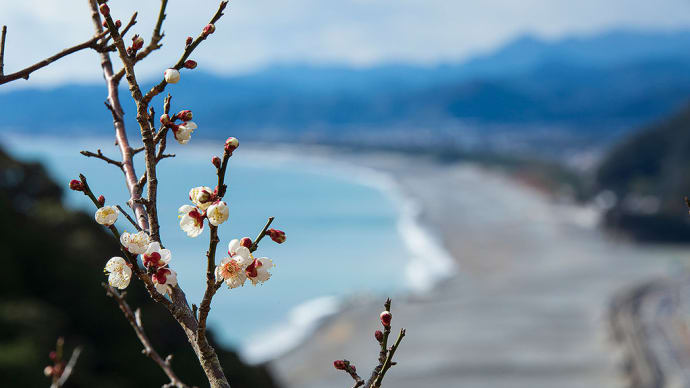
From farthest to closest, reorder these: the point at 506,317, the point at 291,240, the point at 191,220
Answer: the point at 291,240, the point at 506,317, the point at 191,220

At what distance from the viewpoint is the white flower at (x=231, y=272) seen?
117 cm

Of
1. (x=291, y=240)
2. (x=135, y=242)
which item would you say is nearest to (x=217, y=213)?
(x=135, y=242)

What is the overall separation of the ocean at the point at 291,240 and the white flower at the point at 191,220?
611 centimetres

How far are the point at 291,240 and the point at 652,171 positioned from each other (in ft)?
105

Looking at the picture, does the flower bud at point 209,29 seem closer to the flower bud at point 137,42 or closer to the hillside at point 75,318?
the flower bud at point 137,42

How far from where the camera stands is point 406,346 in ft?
73.7

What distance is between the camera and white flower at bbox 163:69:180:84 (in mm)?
1210

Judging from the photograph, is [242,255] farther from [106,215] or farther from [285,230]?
[285,230]

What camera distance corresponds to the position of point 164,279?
3.48 feet

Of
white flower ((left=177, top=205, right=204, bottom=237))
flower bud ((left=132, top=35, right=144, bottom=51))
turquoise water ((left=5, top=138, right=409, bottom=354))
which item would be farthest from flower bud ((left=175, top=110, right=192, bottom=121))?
turquoise water ((left=5, top=138, right=409, bottom=354))

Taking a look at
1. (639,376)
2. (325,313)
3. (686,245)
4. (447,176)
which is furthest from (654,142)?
(639,376)

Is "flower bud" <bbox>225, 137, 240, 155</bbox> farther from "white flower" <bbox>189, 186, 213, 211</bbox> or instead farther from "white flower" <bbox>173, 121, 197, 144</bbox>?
"white flower" <bbox>173, 121, 197, 144</bbox>

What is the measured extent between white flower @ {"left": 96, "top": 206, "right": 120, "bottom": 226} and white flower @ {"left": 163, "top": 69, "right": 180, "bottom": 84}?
0.21m

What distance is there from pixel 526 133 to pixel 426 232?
119948 millimetres
